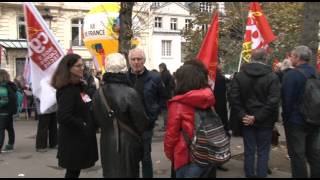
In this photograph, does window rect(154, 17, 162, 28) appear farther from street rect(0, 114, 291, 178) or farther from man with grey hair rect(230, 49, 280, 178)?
man with grey hair rect(230, 49, 280, 178)

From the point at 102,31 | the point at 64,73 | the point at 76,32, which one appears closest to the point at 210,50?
the point at 64,73

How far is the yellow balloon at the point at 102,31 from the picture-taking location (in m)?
16.9

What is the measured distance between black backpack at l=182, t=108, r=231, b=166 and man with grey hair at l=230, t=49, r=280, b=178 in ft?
5.59

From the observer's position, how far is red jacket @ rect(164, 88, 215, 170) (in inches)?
178

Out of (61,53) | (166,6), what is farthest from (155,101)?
(166,6)

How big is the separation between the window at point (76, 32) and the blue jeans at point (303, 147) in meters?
33.0

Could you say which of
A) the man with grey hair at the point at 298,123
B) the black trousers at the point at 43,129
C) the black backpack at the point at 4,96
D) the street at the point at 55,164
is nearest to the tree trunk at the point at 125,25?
the street at the point at 55,164

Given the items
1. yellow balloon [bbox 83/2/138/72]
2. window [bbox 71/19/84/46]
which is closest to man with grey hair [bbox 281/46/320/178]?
yellow balloon [bbox 83/2/138/72]

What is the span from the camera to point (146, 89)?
6152mm

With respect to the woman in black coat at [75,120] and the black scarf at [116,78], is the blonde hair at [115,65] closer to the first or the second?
the black scarf at [116,78]

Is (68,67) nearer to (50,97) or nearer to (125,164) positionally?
(125,164)

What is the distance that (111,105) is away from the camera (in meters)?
4.79

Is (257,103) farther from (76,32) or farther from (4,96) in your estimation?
(76,32)

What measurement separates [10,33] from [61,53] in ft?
96.5
